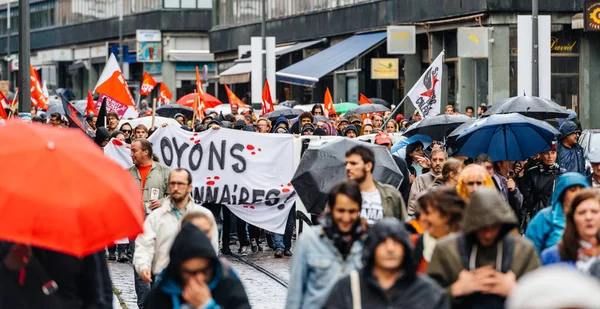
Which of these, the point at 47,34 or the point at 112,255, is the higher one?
the point at 47,34

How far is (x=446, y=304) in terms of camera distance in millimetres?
6133

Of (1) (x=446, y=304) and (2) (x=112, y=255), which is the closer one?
(1) (x=446, y=304)

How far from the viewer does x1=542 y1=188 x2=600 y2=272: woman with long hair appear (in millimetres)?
7051

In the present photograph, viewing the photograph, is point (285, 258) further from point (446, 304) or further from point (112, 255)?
point (446, 304)

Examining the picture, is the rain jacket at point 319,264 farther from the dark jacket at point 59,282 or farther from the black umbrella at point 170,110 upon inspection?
the black umbrella at point 170,110

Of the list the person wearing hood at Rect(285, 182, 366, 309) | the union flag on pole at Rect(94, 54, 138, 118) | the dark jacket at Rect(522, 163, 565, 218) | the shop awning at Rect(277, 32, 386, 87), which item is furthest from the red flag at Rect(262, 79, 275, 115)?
the person wearing hood at Rect(285, 182, 366, 309)

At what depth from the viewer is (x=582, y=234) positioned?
7105 mm

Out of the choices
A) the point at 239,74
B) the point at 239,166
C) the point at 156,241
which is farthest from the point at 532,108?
the point at 239,74

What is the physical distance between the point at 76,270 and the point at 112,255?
1136cm

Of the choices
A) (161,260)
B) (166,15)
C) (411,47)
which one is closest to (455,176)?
(161,260)

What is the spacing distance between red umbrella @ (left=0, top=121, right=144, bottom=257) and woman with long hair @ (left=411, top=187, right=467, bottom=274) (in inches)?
65.4

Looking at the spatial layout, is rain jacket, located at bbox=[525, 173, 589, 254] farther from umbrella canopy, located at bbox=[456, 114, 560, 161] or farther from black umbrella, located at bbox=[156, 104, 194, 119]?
black umbrella, located at bbox=[156, 104, 194, 119]

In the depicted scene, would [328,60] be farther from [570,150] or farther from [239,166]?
[570,150]

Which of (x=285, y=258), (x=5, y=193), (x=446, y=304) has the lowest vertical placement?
(x=285, y=258)
